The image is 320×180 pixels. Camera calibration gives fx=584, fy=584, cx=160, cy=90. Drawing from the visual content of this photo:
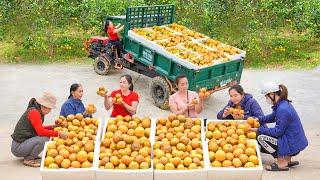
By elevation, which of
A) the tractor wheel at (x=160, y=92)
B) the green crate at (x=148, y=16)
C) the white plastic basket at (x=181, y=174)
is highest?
the green crate at (x=148, y=16)

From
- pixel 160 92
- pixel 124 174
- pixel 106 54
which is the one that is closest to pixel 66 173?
pixel 124 174

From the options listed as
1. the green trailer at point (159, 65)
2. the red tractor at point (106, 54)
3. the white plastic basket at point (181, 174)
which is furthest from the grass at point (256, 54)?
the white plastic basket at point (181, 174)

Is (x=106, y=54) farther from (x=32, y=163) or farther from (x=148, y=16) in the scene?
(x=32, y=163)

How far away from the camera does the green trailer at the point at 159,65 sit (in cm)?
1220

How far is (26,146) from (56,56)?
852 centimetres

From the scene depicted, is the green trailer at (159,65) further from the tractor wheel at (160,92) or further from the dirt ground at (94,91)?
the dirt ground at (94,91)

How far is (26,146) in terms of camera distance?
28.8ft

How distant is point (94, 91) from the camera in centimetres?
1382

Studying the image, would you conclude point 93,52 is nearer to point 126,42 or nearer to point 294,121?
point 126,42

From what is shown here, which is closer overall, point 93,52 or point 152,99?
point 152,99

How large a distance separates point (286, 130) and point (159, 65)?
485 centimetres

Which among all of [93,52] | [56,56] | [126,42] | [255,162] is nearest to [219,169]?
[255,162]

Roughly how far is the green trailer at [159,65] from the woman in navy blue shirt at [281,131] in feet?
11.5

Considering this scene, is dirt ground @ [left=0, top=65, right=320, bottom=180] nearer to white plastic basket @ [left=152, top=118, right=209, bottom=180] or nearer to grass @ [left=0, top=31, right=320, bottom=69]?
grass @ [left=0, top=31, right=320, bottom=69]
